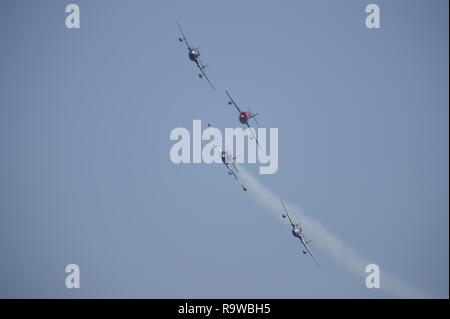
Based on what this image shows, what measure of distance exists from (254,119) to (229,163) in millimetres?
6247

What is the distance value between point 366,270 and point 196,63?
33.6m

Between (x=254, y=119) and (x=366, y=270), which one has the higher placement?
(x=254, y=119)

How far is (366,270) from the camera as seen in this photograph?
90750mm

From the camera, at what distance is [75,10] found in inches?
3469
